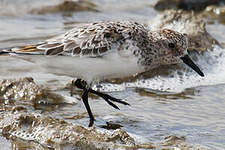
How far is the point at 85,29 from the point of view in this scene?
600 cm

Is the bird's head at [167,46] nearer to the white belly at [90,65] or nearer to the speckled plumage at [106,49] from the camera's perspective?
the speckled plumage at [106,49]

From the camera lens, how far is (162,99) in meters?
6.85

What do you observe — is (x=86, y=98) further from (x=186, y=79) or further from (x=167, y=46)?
(x=186, y=79)

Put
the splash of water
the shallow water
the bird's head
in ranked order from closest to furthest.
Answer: the shallow water < the bird's head < the splash of water

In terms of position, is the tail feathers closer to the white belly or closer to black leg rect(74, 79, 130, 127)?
the white belly

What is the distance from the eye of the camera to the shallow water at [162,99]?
5.71 meters

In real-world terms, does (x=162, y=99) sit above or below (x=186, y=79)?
below

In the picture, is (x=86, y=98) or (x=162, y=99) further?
(x=162, y=99)

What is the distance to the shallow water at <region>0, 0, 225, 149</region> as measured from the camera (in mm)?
5707

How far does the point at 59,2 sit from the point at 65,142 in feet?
24.0

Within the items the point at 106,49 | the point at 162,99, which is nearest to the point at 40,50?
the point at 106,49

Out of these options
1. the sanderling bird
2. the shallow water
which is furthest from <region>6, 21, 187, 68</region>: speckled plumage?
the shallow water

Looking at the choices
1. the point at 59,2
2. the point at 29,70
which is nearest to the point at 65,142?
the point at 29,70

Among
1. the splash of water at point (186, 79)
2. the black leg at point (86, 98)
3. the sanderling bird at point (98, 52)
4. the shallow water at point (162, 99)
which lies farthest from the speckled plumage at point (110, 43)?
the splash of water at point (186, 79)
